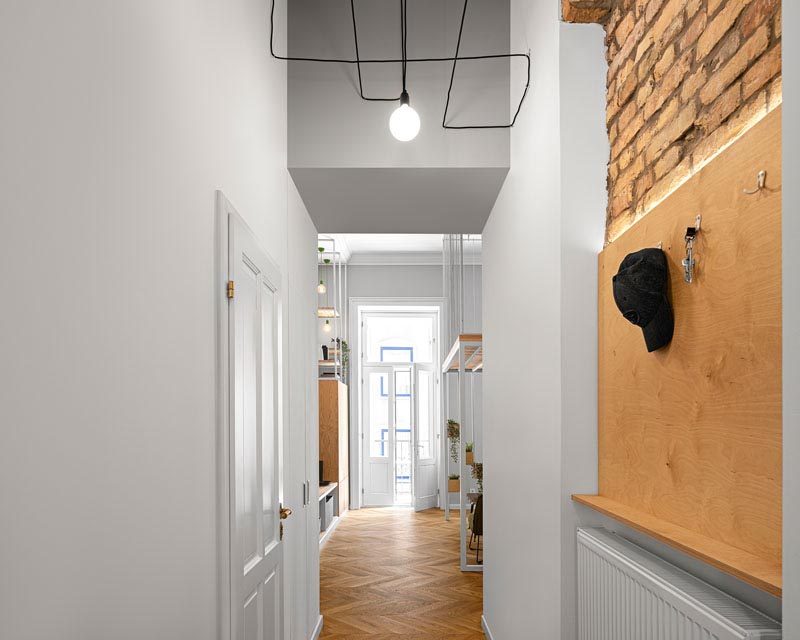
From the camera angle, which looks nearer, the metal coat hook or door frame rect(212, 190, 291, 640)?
the metal coat hook

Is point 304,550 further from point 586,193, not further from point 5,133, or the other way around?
point 5,133

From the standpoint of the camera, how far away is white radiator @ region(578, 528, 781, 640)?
1.51 m

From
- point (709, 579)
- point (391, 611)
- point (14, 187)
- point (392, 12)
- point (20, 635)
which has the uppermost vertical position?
point (392, 12)

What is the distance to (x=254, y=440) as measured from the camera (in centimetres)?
279

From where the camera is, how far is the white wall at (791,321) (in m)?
1.11

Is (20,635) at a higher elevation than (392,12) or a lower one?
lower

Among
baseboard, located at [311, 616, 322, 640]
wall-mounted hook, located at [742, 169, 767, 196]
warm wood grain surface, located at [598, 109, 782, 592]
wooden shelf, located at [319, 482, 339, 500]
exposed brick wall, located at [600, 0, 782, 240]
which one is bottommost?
baseboard, located at [311, 616, 322, 640]

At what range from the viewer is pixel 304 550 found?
4.34m

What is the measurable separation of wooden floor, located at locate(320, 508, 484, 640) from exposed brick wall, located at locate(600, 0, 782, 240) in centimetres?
345

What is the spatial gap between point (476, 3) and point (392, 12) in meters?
0.43

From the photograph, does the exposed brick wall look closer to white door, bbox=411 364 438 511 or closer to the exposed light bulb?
the exposed light bulb

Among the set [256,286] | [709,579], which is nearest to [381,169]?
[256,286]

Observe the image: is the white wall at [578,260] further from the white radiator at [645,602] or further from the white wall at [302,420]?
the white wall at [302,420]

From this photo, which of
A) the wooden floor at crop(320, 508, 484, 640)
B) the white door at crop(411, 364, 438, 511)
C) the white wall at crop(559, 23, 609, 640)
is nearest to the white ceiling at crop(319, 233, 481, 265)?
the white door at crop(411, 364, 438, 511)
